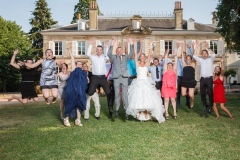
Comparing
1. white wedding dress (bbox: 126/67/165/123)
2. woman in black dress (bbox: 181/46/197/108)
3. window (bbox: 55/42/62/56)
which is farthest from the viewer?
window (bbox: 55/42/62/56)

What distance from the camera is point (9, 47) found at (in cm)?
4144

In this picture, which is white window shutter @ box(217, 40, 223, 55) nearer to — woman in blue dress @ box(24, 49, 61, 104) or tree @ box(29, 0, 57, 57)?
tree @ box(29, 0, 57, 57)

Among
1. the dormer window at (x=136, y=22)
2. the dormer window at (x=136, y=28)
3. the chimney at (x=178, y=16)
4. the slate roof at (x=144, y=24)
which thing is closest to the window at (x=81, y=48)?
the slate roof at (x=144, y=24)

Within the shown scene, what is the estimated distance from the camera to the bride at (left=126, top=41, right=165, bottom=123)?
8.91 m

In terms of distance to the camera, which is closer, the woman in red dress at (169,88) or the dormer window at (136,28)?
the woman in red dress at (169,88)

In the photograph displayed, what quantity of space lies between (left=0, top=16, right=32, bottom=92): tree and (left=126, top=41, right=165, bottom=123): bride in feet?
111

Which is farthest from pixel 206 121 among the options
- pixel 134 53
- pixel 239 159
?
pixel 239 159

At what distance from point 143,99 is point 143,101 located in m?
0.07

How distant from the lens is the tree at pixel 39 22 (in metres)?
51.7

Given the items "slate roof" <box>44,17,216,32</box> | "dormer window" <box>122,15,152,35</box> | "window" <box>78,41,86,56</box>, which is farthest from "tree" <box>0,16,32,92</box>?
"dormer window" <box>122,15,152,35</box>

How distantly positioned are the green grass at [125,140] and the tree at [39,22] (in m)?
44.8

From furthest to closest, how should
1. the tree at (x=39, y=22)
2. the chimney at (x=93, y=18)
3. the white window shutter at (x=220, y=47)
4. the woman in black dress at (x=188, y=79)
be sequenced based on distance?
the tree at (x=39, y=22) → the white window shutter at (x=220, y=47) → the chimney at (x=93, y=18) → the woman in black dress at (x=188, y=79)

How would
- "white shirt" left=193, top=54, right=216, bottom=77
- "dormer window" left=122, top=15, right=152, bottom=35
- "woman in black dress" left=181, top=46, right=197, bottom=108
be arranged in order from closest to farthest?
"white shirt" left=193, top=54, right=216, bottom=77 → "woman in black dress" left=181, top=46, right=197, bottom=108 → "dormer window" left=122, top=15, right=152, bottom=35

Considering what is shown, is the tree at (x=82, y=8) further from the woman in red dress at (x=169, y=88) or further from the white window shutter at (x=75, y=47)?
the woman in red dress at (x=169, y=88)
